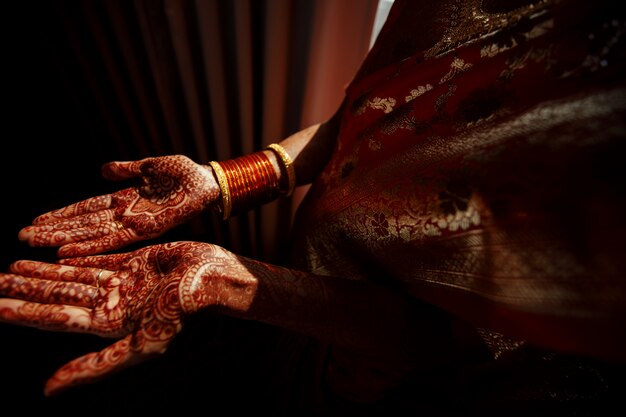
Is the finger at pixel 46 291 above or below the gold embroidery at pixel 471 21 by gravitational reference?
below

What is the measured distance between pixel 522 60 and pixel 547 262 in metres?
0.37

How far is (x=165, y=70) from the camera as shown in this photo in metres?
1.19

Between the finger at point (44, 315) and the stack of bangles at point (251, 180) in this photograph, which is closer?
the finger at point (44, 315)

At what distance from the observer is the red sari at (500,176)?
0.37 m

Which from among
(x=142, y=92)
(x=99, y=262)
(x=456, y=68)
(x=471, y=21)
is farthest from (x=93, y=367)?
(x=142, y=92)

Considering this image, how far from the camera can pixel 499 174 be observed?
44 centimetres

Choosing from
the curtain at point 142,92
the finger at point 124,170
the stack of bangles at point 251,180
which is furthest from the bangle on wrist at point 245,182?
the curtain at point 142,92

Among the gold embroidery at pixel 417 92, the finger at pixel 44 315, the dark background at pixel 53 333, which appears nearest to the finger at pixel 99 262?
the finger at pixel 44 315

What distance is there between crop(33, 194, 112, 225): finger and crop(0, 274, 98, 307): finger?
0.73ft

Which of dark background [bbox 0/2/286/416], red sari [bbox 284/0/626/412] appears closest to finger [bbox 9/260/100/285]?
dark background [bbox 0/2/286/416]

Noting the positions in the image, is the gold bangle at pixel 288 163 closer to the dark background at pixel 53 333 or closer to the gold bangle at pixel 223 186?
the gold bangle at pixel 223 186

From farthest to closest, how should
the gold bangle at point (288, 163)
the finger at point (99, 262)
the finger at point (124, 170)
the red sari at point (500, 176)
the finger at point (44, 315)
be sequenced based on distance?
the gold bangle at point (288, 163) < the finger at point (124, 170) < the finger at point (99, 262) < the finger at point (44, 315) < the red sari at point (500, 176)

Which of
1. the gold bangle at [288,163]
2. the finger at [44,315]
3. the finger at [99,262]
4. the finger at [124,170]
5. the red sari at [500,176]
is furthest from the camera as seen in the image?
the gold bangle at [288,163]

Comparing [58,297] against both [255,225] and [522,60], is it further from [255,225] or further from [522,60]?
[255,225]
